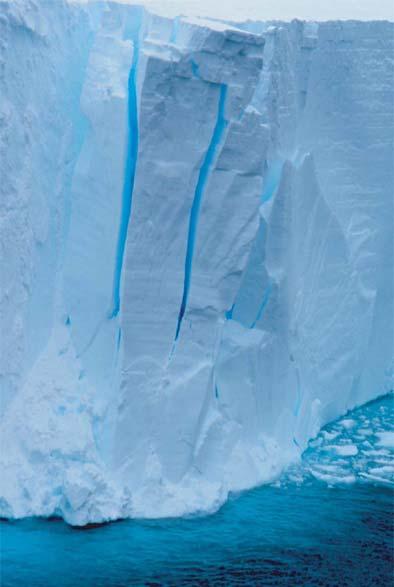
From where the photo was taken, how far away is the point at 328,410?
7.18m

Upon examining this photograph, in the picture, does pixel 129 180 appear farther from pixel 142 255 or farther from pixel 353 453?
pixel 353 453

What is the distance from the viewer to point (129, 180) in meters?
5.65

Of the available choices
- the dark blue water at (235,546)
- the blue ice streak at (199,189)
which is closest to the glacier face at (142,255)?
the blue ice streak at (199,189)

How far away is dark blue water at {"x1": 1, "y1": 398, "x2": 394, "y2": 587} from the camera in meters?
5.19

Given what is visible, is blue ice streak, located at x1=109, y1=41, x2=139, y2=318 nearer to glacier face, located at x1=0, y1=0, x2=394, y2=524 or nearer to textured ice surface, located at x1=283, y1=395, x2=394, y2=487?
glacier face, located at x1=0, y1=0, x2=394, y2=524

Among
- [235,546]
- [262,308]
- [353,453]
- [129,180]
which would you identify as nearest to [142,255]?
[129,180]

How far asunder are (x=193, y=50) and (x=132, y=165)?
2.07 feet

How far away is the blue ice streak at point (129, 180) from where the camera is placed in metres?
5.62

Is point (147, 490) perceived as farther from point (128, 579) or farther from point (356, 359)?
point (356, 359)

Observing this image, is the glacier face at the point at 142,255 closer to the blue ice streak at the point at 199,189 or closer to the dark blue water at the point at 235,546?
the blue ice streak at the point at 199,189

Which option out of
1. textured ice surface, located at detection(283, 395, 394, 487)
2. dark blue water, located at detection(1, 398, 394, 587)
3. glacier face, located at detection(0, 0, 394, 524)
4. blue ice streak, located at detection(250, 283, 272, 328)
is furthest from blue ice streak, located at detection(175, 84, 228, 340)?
textured ice surface, located at detection(283, 395, 394, 487)

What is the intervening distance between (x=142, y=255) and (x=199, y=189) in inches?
17.5

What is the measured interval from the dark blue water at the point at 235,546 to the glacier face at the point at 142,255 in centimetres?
11

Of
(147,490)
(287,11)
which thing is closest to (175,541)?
(147,490)
